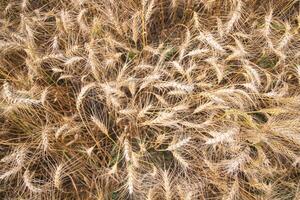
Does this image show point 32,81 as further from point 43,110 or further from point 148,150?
point 148,150

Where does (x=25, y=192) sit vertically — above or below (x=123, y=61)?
below

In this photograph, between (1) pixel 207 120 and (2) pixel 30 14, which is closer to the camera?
(1) pixel 207 120

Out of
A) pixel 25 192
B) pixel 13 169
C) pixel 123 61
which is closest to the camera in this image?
pixel 13 169

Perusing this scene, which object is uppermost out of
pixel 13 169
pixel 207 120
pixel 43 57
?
pixel 43 57

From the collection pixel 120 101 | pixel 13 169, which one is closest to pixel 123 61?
pixel 120 101

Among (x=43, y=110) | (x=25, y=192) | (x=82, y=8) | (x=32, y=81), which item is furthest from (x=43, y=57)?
(x=25, y=192)

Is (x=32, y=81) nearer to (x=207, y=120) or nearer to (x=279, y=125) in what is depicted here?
(x=207, y=120)

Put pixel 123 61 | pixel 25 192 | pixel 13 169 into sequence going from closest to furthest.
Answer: pixel 13 169 → pixel 25 192 → pixel 123 61
